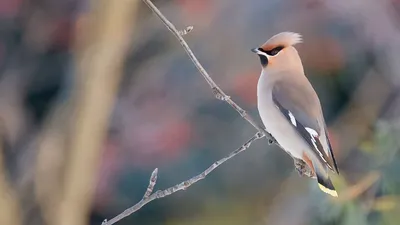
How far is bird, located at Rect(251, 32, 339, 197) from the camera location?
816 mm

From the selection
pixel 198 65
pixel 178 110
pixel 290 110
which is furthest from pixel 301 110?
pixel 178 110

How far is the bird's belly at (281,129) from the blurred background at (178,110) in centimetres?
32

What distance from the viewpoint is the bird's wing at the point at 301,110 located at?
0.82 m

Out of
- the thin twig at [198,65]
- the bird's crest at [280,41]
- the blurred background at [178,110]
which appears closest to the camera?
the thin twig at [198,65]

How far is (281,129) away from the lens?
0.83 metres

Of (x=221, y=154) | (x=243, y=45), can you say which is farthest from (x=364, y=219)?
(x=243, y=45)

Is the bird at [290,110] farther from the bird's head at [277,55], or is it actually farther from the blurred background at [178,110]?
the blurred background at [178,110]

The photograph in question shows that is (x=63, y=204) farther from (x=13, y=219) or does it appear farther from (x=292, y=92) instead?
(x=292, y=92)

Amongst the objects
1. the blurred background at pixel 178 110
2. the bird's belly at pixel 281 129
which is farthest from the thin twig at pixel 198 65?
the blurred background at pixel 178 110

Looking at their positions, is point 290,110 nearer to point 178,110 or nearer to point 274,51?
point 274,51

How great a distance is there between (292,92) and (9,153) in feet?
2.24

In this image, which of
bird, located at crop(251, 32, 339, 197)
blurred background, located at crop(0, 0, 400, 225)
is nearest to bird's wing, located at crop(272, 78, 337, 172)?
bird, located at crop(251, 32, 339, 197)

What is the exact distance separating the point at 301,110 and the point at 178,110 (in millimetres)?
456

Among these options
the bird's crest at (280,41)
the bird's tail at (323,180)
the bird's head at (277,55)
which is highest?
the bird's crest at (280,41)
